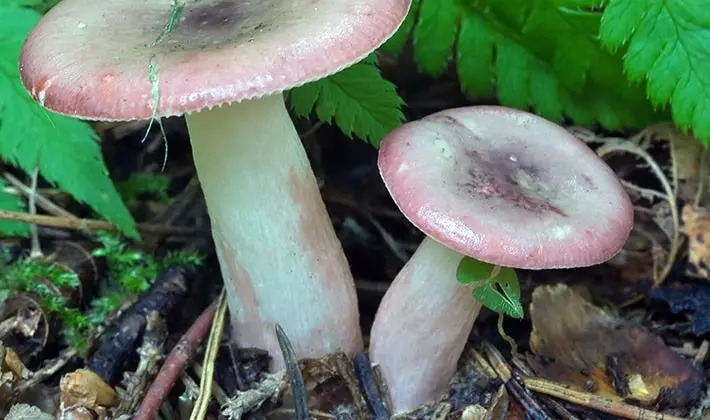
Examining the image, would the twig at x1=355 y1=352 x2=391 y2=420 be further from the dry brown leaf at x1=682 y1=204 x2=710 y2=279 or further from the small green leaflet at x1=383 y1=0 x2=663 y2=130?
the dry brown leaf at x1=682 y1=204 x2=710 y2=279


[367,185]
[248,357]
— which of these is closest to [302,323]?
[248,357]

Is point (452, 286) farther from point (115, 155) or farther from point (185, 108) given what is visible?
point (115, 155)

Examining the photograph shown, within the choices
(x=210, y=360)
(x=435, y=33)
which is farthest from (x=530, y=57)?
(x=210, y=360)

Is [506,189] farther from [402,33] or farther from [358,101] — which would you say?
[402,33]

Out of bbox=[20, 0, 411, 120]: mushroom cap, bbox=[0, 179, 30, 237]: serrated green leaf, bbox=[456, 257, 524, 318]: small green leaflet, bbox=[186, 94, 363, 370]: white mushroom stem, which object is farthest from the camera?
bbox=[0, 179, 30, 237]: serrated green leaf

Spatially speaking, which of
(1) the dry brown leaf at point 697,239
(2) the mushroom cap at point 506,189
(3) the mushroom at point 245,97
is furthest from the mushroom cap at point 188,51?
(1) the dry brown leaf at point 697,239

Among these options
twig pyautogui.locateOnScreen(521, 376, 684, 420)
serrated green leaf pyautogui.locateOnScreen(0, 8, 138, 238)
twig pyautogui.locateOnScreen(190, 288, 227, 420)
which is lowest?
twig pyautogui.locateOnScreen(521, 376, 684, 420)

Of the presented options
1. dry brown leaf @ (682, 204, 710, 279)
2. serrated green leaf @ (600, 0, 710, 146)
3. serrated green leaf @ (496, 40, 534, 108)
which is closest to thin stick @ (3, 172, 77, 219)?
serrated green leaf @ (496, 40, 534, 108)

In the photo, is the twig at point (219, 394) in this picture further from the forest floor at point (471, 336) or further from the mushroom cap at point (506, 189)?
the mushroom cap at point (506, 189)
